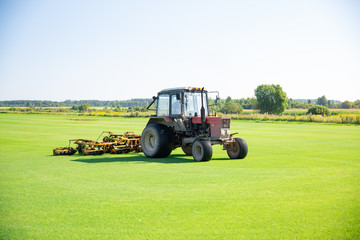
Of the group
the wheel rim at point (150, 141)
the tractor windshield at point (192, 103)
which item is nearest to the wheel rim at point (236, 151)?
the tractor windshield at point (192, 103)

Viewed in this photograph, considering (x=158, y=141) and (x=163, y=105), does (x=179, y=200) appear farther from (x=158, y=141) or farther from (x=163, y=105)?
(x=163, y=105)

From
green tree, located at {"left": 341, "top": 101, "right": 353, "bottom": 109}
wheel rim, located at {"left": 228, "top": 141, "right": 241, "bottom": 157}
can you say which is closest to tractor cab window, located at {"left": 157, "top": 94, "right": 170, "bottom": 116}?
wheel rim, located at {"left": 228, "top": 141, "right": 241, "bottom": 157}

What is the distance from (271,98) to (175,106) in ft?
274

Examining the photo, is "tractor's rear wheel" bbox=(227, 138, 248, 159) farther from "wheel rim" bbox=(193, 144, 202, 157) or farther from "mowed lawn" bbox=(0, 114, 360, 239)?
"wheel rim" bbox=(193, 144, 202, 157)

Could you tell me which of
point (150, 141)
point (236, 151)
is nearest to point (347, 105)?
point (236, 151)

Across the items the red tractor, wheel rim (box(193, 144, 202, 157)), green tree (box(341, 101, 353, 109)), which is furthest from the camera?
green tree (box(341, 101, 353, 109))

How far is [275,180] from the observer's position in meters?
9.00

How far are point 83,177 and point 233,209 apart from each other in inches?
184

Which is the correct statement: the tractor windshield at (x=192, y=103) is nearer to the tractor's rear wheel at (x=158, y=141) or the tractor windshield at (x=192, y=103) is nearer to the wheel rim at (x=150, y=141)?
the tractor's rear wheel at (x=158, y=141)

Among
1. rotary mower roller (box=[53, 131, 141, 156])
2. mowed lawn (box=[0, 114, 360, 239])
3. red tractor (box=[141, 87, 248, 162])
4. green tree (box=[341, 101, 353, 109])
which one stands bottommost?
mowed lawn (box=[0, 114, 360, 239])

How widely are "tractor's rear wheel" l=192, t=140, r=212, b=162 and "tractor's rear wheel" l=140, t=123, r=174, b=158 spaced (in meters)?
1.35

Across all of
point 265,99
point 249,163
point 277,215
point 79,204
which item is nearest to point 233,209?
point 277,215

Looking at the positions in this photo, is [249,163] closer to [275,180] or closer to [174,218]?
[275,180]

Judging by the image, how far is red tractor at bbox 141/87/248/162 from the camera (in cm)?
1289
